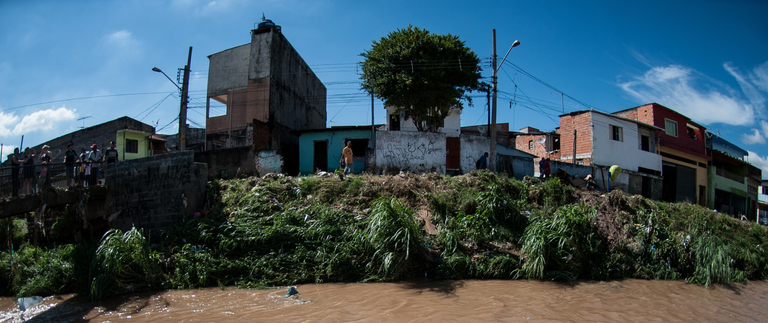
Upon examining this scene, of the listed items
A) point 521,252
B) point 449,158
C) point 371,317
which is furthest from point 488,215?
point 449,158

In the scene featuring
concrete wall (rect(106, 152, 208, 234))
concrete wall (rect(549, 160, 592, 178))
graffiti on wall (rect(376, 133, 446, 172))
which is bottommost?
concrete wall (rect(106, 152, 208, 234))

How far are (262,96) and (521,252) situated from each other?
16311mm

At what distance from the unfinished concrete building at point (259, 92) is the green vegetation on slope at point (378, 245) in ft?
30.3

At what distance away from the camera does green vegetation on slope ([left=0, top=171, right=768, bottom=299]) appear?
8.45 meters

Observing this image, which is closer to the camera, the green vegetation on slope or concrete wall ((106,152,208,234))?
the green vegetation on slope

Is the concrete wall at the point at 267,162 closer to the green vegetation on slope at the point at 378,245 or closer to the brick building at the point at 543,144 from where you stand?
the green vegetation on slope at the point at 378,245

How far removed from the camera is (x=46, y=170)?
980 centimetres

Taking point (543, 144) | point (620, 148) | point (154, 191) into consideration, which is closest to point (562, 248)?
point (154, 191)

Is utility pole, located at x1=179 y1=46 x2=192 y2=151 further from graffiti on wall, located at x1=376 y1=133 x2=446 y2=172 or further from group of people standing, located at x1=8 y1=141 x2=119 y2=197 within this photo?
graffiti on wall, located at x1=376 y1=133 x2=446 y2=172

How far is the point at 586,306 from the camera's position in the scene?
7207mm

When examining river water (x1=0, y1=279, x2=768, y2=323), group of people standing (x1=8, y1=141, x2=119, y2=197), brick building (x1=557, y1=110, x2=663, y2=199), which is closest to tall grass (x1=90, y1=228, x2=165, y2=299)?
river water (x1=0, y1=279, x2=768, y2=323)

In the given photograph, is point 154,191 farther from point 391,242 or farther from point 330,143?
point 330,143

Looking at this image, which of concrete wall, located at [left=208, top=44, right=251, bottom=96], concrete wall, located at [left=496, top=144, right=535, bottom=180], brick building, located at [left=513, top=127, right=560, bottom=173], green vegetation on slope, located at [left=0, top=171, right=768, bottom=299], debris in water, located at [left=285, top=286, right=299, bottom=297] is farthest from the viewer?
brick building, located at [left=513, top=127, right=560, bottom=173]

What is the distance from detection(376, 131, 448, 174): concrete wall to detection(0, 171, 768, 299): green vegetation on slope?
16.7 ft
